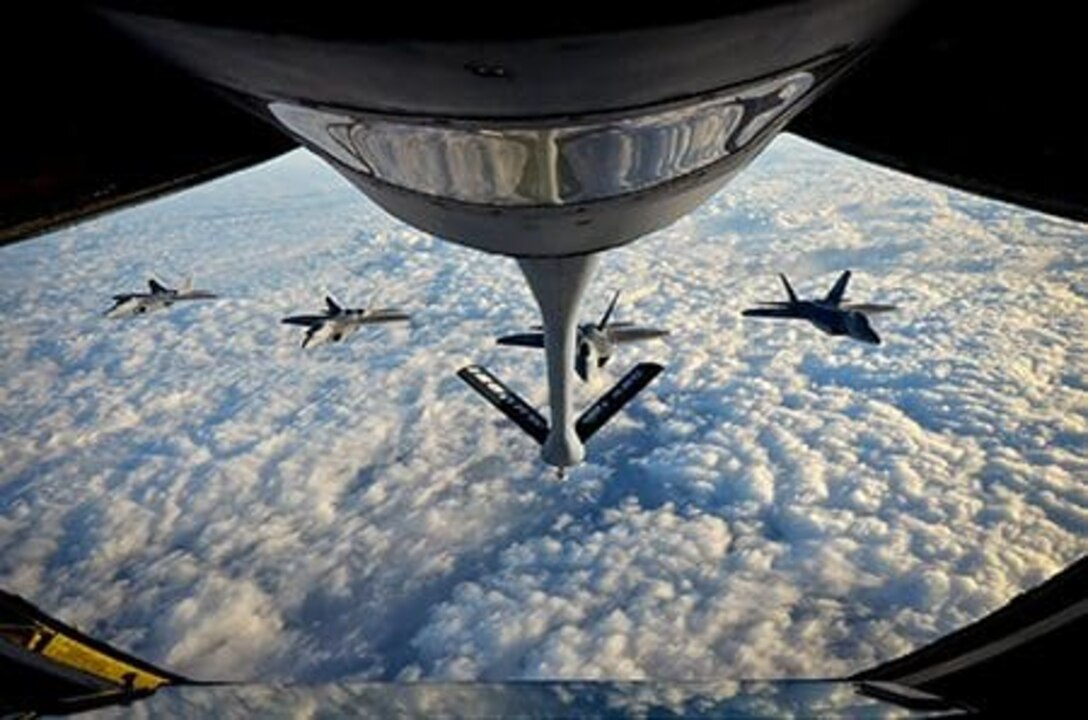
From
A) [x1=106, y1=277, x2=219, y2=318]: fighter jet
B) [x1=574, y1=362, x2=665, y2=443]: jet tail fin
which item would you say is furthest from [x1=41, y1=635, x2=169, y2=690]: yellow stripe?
[x1=106, y1=277, x2=219, y2=318]: fighter jet

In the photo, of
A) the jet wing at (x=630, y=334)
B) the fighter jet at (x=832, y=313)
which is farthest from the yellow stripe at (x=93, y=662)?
the fighter jet at (x=832, y=313)

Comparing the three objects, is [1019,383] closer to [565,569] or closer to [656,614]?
[656,614]

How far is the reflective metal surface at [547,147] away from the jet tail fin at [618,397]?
17.2 metres

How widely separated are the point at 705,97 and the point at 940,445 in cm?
9042

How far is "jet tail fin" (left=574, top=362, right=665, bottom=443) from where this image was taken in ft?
65.9

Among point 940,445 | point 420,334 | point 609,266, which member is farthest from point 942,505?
point 420,334

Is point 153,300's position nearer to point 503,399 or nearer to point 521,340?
point 521,340

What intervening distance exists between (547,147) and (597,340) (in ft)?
83.8

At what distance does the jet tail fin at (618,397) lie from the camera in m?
20.1

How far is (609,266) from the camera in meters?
100

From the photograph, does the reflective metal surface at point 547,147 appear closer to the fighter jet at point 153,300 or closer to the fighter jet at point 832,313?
the fighter jet at point 832,313

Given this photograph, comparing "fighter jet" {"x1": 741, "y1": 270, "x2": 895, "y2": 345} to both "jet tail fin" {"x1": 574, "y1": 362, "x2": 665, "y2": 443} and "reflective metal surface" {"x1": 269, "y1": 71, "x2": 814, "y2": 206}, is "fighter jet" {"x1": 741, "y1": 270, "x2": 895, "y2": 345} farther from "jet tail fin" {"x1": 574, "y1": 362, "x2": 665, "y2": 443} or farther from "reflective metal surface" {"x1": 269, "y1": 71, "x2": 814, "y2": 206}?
"reflective metal surface" {"x1": 269, "y1": 71, "x2": 814, "y2": 206}

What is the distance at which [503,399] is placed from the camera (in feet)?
67.2

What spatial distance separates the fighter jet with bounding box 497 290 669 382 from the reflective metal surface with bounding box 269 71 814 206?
23080 mm
